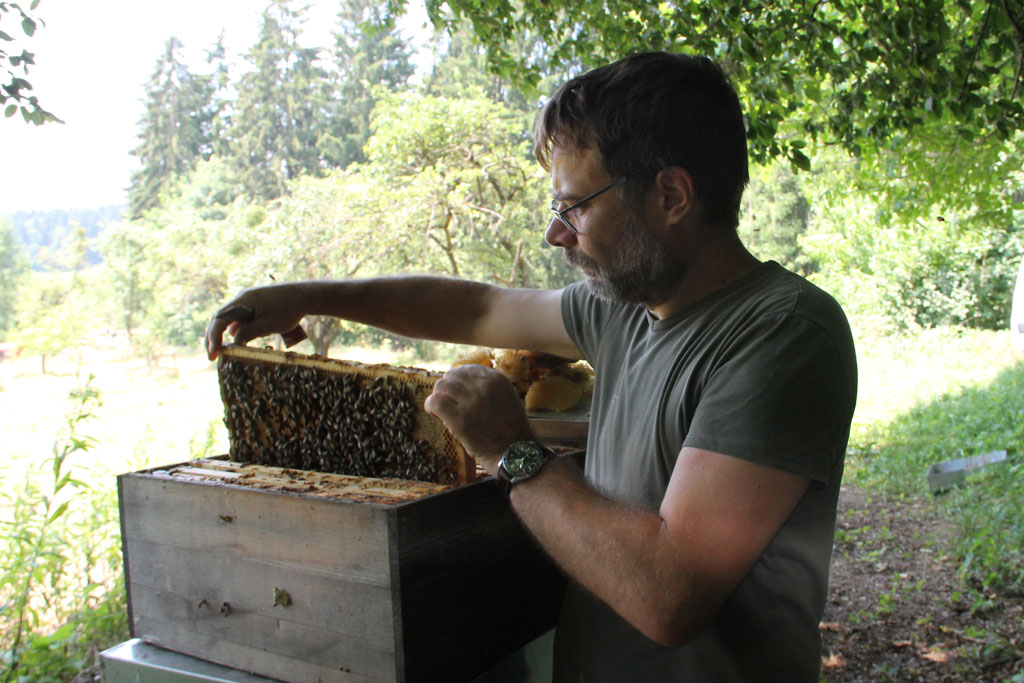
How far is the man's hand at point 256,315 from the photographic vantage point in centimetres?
210

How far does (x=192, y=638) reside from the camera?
177 centimetres

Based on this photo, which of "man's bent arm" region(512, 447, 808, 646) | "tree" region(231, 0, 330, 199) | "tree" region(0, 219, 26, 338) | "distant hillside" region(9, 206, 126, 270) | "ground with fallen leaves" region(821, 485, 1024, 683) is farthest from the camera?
"tree" region(231, 0, 330, 199)

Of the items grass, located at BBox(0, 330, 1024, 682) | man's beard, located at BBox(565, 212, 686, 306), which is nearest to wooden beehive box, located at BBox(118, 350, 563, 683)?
man's beard, located at BBox(565, 212, 686, 306)

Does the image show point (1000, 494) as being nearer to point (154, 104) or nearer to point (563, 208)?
point (563, 208)

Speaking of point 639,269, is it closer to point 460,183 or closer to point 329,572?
point 329,572

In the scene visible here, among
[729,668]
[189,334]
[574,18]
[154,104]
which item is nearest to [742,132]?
[729,668]

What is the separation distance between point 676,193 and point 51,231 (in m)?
20.1

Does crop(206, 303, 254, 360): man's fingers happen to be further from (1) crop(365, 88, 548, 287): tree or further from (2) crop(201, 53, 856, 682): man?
(1) crop(365, 88, 548, 287): tree

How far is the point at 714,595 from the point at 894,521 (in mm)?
5927

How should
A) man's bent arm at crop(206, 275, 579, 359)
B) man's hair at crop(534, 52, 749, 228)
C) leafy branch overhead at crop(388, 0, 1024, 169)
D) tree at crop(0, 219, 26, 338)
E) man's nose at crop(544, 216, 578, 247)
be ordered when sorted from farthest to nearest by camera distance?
tree at crop(0, 219, 26, 338) < leafy branch overhead at crop(388, 0, 1024, 169) < man's bent arm at crop(206, 275, 579, 359) < man's nose at crop(544, 216, 578, 247) < man's hair at crop(534, 52, 749, 228)

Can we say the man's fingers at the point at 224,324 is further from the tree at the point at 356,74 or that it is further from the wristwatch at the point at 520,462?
the tree at the point at 356,74

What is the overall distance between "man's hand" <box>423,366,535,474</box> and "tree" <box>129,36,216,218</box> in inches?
1170

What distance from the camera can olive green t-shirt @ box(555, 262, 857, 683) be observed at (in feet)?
4.34

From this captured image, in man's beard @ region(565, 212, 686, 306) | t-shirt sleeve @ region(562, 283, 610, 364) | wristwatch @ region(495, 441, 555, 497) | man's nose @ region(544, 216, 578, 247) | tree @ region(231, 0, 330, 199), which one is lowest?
wristwatch @ region(495, 441, 555, 497)
